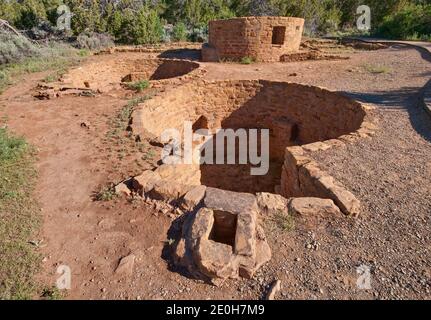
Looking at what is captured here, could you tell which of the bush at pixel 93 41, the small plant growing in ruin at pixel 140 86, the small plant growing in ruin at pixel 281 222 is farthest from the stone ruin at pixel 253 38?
the small plant growing in ruin at pixel 281 222

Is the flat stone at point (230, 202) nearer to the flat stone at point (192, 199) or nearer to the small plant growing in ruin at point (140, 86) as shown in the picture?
the flat stone at point (192, 199)

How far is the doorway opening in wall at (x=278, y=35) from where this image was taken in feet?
39.7

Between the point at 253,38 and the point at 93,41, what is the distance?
10.3 metres

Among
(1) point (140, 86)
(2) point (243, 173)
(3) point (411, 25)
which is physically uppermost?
(3) point (411, 25)

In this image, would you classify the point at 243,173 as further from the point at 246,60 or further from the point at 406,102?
the point at 246,60

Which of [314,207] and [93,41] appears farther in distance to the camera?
[93,41]

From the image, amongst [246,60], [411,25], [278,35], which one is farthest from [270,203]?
[411,25]

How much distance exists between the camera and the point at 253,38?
465 inches

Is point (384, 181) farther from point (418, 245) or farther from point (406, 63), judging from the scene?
point (406, 63)

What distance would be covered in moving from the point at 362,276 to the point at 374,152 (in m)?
2.54

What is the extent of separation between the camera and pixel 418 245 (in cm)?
288

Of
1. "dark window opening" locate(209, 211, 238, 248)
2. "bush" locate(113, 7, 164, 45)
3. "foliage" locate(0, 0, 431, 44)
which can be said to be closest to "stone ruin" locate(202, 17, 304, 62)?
"bush" locate(113, 7, 164, 45)

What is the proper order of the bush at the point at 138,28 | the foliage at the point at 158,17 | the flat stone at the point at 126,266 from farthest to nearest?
the bush at the point at 138,28
the foliage at the point at 158,17
the flat stone at the point at 126,266

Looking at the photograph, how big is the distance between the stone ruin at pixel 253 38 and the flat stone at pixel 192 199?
9.79m
